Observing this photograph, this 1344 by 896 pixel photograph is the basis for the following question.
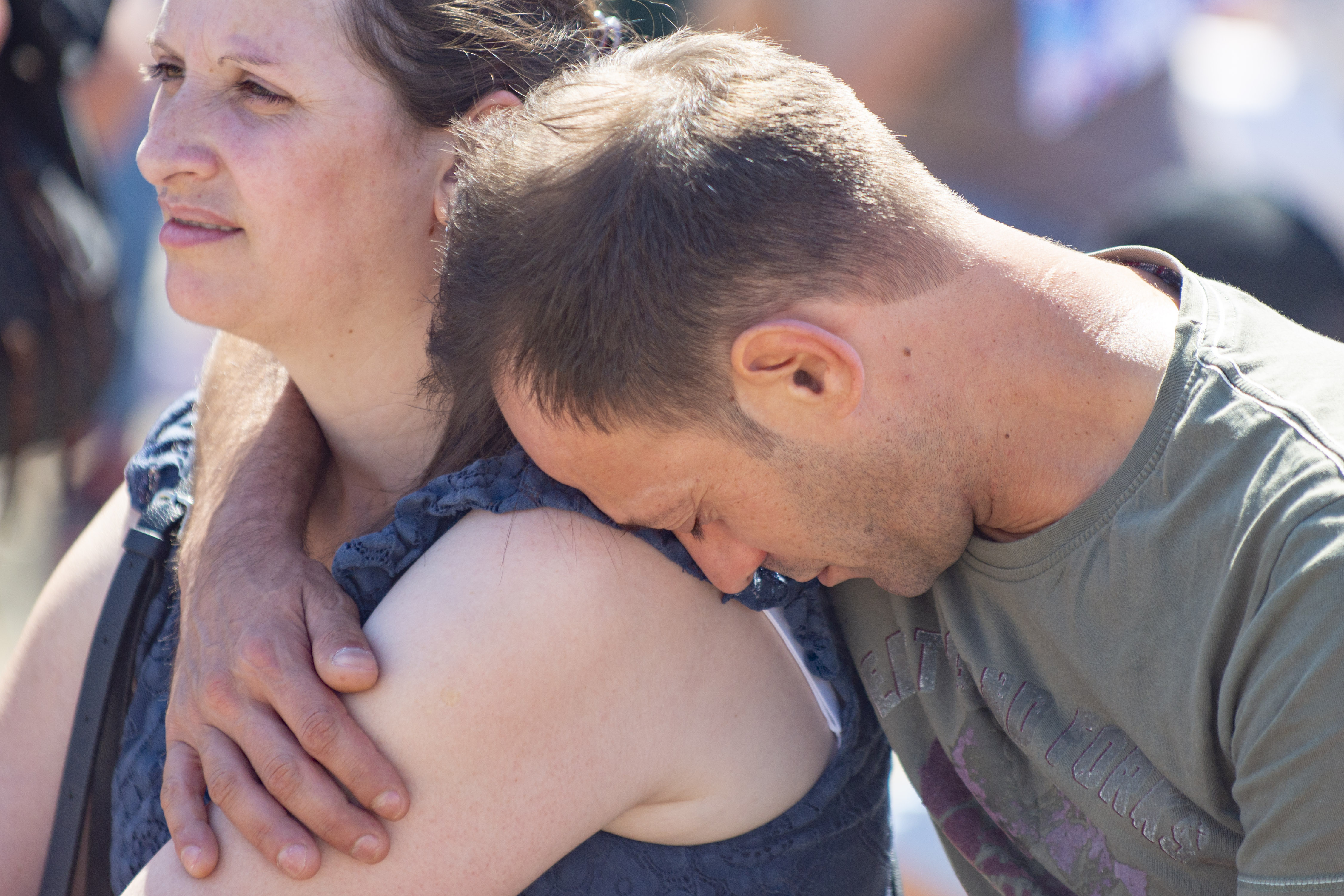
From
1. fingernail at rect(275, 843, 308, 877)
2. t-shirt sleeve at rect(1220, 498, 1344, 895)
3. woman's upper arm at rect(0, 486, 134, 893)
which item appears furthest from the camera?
woman's upper arm at rect(0, 486, 134, 893)

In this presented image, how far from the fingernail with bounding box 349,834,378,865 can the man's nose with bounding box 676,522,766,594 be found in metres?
0.50

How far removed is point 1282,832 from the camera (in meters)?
1.17

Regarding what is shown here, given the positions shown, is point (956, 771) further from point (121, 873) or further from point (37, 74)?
point (37, 74)

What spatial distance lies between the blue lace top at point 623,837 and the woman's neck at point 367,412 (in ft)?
0.89

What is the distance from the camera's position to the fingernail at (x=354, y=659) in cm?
133

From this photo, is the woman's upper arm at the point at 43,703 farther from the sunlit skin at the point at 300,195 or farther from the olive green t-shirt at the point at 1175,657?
the olive green t-shirt at the point at 1175,657

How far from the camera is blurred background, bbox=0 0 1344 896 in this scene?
117 inches

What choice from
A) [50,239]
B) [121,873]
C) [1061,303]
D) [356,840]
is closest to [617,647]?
[356,840]

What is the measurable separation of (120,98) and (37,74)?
1.64 meters

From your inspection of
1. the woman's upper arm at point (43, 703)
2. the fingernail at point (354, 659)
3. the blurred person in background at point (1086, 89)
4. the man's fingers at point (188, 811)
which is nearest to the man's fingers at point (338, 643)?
the fingernail at point (354, 659)

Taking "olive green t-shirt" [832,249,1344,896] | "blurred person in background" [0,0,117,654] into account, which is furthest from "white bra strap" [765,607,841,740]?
"blurred person in background" [0,0,117,654]

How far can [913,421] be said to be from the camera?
1.39 meters

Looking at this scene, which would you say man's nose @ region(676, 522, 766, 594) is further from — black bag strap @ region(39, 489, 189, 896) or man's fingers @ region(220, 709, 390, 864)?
black bag strap @ region(39, 489, 189, 896)

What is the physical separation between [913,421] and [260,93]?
3.50 ft
